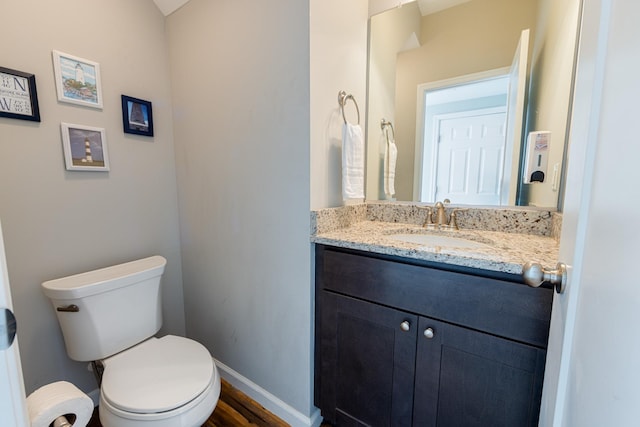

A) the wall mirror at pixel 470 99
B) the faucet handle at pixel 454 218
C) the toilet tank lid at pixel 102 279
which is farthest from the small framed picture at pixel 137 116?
the faucet handle at pixel 454 218

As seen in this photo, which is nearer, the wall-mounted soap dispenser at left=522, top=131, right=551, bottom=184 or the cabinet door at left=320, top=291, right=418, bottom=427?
the cabinet door at left=320, top=291, right=418, bottom=427

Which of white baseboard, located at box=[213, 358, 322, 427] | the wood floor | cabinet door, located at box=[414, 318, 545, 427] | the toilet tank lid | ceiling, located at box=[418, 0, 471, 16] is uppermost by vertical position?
ceiling, located at box=[418, 0, 471, 16]

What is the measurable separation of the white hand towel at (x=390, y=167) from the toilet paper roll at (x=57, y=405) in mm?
1380

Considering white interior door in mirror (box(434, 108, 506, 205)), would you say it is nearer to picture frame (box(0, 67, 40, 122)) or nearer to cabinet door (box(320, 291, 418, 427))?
cabinet door (box(320, 291, 418, 427))

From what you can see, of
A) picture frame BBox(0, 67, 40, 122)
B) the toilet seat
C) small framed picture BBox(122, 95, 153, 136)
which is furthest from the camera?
small framed picture BBox(122, 95, 153, 136)

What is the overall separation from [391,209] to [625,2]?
43.9 inches

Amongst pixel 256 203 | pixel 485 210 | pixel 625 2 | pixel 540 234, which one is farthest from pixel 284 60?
pixel 540 234

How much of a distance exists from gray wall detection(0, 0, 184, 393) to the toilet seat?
1.46 ft

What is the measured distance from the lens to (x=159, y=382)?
992 mm

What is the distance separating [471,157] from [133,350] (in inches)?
70.3

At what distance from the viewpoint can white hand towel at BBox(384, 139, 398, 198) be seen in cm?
146

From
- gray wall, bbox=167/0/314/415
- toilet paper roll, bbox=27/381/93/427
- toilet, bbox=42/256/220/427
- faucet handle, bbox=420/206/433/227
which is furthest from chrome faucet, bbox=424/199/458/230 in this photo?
toilet paper roll, bbox=27/381/93/427

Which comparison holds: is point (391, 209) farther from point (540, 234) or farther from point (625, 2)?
point (625, 2)

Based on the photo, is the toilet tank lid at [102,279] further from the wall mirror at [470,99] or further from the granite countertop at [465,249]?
the wall mirror at [470,99]
